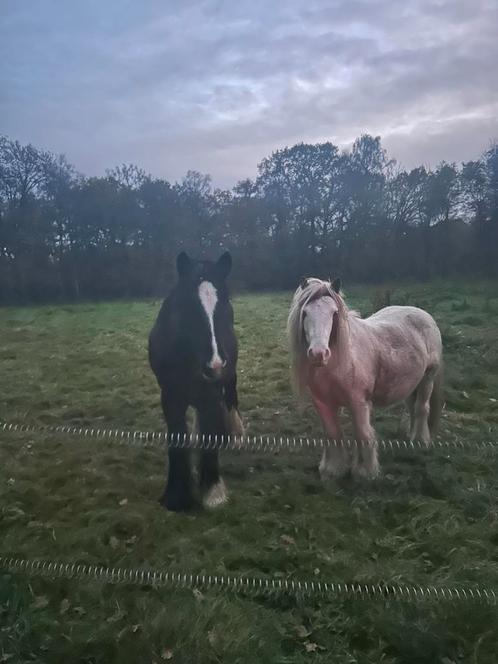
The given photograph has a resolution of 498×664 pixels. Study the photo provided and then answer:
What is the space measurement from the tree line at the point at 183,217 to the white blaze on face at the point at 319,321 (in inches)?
18.2

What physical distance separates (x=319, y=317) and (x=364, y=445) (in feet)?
2.89

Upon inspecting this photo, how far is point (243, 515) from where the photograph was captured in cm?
277

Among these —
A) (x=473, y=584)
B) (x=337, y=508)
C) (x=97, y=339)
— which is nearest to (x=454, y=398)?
(x=337, y=508)

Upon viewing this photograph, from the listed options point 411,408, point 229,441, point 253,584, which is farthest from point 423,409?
point 253,584

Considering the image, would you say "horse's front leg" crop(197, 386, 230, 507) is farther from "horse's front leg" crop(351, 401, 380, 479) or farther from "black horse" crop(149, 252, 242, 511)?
"horse's front leg" crop(351, 401, 380, 479)

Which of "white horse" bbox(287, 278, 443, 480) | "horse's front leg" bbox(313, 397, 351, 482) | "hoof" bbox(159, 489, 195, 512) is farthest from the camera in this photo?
"horse's front leg" bbox(313, 397, 351, 482)

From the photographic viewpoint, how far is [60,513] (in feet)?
9.05

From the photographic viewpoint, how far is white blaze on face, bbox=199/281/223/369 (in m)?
2.63

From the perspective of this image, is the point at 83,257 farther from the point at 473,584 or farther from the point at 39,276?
the point at 473,584

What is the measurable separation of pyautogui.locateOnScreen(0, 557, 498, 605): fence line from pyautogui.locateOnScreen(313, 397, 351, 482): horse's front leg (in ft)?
2.84

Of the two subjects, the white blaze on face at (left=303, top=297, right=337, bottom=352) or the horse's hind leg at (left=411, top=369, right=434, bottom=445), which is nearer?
the white blaze on face at (left=303, top=297, right=337, bottom=352)

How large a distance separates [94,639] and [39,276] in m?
2.23

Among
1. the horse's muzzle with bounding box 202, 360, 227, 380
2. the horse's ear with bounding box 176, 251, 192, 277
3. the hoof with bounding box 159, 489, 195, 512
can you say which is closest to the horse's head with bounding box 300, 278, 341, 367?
the horse's muzzle with bounding box 202, 360, 227, 380

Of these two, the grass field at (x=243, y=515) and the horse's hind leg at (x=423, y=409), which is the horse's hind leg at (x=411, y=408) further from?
the grass field at (x=243, y=515)
